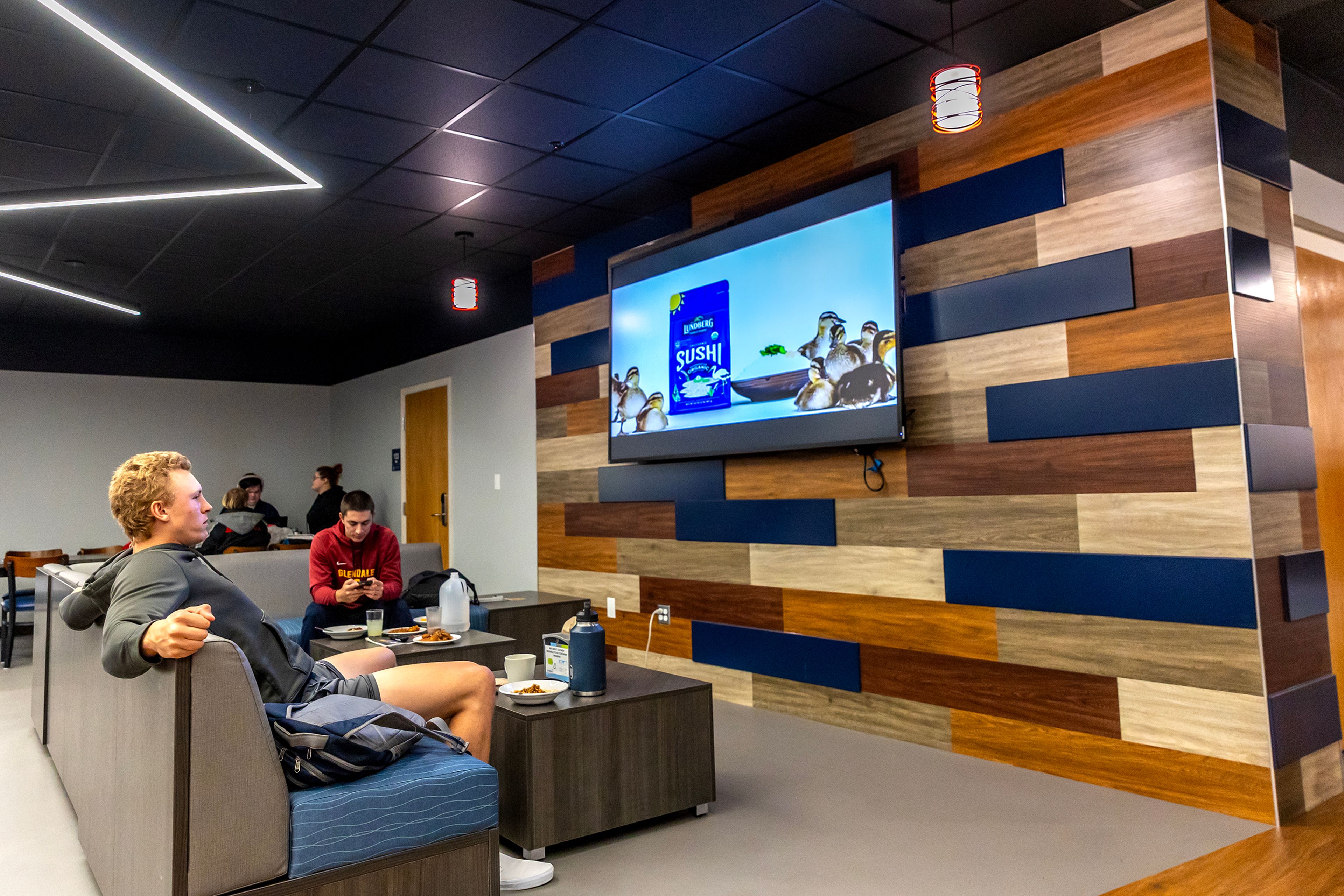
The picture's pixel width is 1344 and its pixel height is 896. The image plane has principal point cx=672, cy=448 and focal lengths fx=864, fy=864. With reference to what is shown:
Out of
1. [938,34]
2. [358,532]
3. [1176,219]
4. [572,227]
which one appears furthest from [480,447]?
[1176,219]

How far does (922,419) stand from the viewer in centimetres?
343

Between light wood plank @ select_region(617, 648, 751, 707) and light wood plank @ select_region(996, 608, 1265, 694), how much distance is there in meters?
1.37

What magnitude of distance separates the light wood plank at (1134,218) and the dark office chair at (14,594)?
5.87 metres

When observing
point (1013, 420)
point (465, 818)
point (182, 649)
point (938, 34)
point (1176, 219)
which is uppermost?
point (938, 34)

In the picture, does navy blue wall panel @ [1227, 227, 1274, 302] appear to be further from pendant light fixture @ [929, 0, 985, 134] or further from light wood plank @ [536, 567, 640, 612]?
light wood plank @ [536, 567, 640, 612]

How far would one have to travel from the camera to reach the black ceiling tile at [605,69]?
306 centimetres

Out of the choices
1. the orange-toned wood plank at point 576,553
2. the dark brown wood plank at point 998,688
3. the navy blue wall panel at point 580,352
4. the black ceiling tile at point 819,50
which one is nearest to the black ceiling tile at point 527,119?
the black ceiling tile at point 819,50

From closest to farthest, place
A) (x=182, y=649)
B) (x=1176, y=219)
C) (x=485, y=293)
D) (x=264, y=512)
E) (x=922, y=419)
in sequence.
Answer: (x=182, y=649), (x=1176, y=219), (x=922, y=419), (x=485, y=293), (x=264, y=512)

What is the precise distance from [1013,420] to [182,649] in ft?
8.80

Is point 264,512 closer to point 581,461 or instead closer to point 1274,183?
point 581,461

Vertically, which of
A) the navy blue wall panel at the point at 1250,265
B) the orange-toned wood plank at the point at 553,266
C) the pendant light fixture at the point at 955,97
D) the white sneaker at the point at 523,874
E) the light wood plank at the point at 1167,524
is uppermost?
the orange-toned wood plank at the point at 553,266

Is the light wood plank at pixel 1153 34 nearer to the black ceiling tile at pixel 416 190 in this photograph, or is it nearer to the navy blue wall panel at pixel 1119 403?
the navy blue wall panel at pixel 1119 403

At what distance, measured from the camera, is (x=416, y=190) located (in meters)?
4.42

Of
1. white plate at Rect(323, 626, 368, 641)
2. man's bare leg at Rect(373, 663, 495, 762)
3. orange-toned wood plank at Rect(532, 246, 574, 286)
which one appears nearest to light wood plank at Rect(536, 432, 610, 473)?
orange-toned wood plank at Rect(532, 246, 574, 286)
